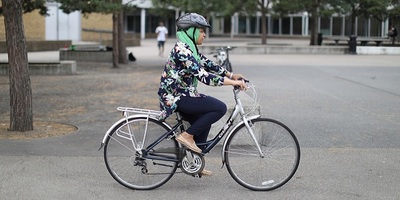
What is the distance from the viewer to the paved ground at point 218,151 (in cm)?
568

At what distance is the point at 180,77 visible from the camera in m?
5.45

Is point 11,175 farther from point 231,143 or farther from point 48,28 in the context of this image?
point 48,28

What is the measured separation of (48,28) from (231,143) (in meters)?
38.7

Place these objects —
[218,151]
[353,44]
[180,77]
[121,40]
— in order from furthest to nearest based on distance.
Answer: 1. [353,44]
2. [121,40]
3. [218,151]
4. [180,77]

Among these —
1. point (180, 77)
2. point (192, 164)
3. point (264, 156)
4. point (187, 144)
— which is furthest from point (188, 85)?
point (264, 156)

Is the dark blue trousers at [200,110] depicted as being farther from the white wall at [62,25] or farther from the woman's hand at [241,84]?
the white wall at [62,25]

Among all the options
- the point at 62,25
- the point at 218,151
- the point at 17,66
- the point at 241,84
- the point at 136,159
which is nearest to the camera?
the point at 241,84

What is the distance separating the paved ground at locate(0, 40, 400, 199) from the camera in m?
5.68

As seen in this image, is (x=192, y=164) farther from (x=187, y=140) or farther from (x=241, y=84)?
(x=241, y=84)

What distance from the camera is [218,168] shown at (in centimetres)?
655

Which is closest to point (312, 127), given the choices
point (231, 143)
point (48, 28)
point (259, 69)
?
point (231, 143)

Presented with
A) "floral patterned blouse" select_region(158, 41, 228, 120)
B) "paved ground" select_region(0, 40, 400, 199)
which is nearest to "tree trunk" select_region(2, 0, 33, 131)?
"paved ground" select_region(0, 40, 400, 199)

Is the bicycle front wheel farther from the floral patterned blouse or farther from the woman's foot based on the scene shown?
the floral patterned blouse

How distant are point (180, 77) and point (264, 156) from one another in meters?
1.21
